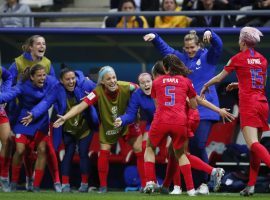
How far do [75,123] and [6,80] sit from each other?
46.1 inches

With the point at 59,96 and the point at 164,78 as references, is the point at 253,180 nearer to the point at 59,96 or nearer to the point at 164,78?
the point at 164,78

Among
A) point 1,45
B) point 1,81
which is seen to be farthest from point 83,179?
point 1,45

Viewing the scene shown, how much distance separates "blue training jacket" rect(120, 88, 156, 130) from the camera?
13.8 metres

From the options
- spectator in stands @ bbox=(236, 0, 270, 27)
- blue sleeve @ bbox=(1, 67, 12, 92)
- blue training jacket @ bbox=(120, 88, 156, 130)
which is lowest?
blue training jacket @ bbox=(120, 88, 156, 130)

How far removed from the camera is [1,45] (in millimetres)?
16172

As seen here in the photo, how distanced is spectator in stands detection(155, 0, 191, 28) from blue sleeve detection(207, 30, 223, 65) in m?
2.44

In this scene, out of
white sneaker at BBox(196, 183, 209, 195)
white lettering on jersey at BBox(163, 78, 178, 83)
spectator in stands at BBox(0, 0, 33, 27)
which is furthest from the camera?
spectator in stands at BBox(0, 0, 33, 27)

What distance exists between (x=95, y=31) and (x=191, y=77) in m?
2.47

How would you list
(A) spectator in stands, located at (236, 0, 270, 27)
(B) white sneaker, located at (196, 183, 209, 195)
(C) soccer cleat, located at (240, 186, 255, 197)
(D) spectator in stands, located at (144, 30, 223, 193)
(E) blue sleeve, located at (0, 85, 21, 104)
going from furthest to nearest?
(A) spectator in stands, located at (236, 0, 270, 27) → (E) blue sleeve, located at (0, 85, 21, 104) → (D) spectator in stands, located at (144, 30, 223, 193) → (B) white sneaker, located at (196, 183, 209, 195) → (C) soccer cleat, located at (240, 186, 255, 197)

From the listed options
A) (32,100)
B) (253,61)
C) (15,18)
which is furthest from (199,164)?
(15,18)

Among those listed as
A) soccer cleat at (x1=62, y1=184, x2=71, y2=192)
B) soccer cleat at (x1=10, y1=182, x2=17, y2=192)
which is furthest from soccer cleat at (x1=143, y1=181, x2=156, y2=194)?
soccer cleat at (x1=10, y1=182, x2=17, y2=192)

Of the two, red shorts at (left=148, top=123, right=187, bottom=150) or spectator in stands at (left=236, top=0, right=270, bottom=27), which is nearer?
red shorts at (left=148, top=123, right=187, bottom=150)

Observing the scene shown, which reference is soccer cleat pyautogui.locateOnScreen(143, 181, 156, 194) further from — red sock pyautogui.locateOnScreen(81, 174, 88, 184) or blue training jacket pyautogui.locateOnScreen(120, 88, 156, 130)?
red sock pyautogui.locateOnScreen(81, 174, 88, 184)

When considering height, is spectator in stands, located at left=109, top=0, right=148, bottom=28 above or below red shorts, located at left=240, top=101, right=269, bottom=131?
above
